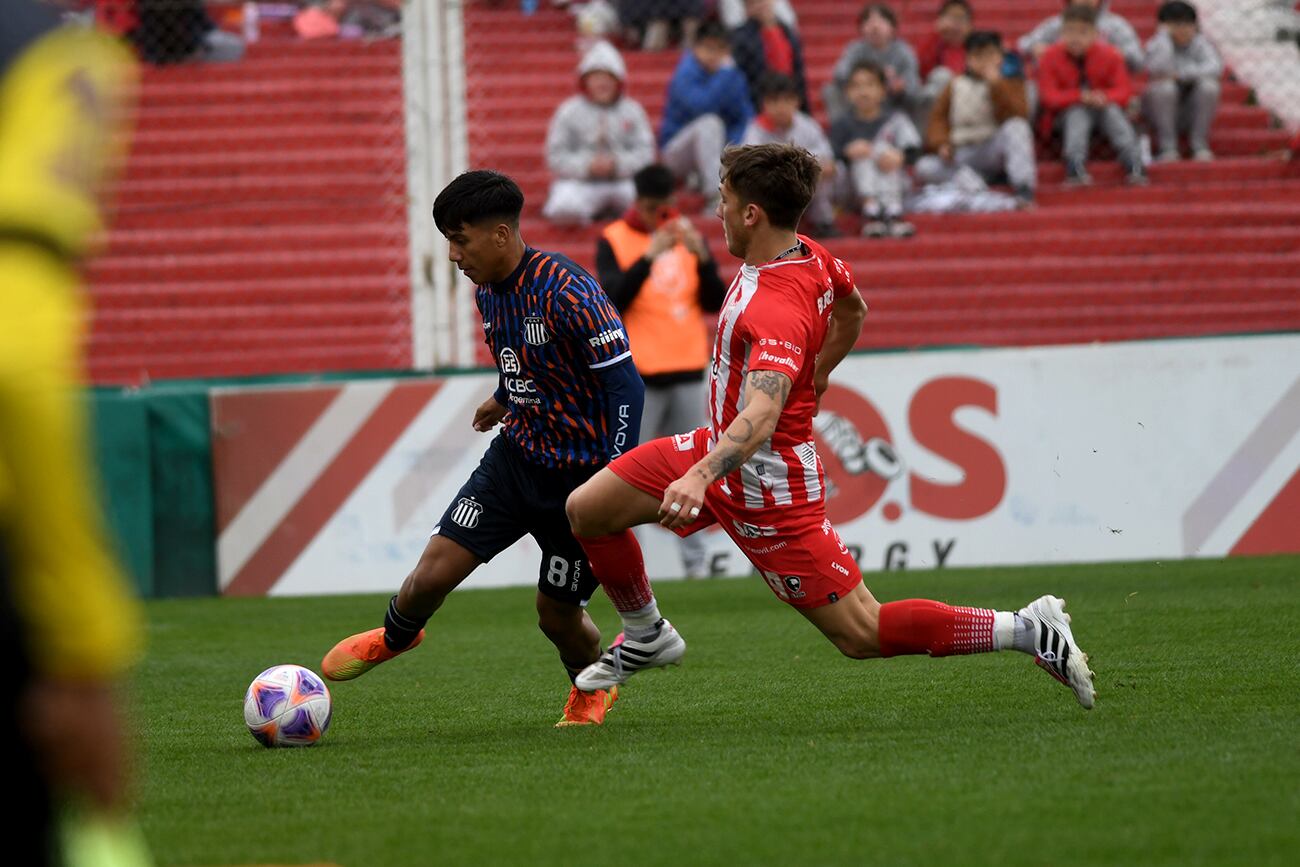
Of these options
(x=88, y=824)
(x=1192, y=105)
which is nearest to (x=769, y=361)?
(x=88, y=824)

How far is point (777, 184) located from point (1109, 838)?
2.51 m

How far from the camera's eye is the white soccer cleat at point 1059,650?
18.9 feet

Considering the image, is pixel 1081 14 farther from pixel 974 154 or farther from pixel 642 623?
pixel 642 623

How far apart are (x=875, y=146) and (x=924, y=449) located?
13.4 ft

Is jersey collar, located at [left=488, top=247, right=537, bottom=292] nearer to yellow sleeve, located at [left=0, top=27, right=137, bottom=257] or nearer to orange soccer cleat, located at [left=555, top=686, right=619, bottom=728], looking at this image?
orange soccer cleat, located at [left=555, top=686, right=619, bottom=728]

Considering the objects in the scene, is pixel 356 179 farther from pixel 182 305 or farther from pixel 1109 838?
pixel 1109 838

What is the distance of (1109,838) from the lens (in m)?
4.07

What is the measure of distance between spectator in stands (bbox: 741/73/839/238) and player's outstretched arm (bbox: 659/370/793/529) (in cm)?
834

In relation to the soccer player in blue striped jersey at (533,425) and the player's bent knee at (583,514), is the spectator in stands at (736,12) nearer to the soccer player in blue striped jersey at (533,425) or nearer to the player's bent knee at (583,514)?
the soccer player in blue striped jersey at (533,425)

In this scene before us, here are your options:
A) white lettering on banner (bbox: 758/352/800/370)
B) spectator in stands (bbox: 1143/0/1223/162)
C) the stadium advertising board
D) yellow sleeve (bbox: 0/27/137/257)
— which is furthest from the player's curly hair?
spectator in stands (bbox: 1143/0/1223/162)

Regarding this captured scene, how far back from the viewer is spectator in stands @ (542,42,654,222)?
14219mm

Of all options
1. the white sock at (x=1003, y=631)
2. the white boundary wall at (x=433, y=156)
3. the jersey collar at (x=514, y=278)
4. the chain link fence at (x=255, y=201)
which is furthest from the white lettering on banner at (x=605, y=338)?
the chain link fence at (x=255, y=201)

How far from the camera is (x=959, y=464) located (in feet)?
37.9

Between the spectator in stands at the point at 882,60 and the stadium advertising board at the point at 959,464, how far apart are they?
170 inches
